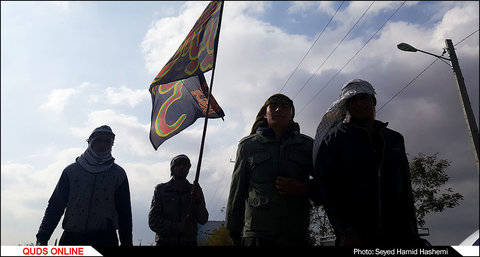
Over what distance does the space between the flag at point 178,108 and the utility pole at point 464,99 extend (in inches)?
242

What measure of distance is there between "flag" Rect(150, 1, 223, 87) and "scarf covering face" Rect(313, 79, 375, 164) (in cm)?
188

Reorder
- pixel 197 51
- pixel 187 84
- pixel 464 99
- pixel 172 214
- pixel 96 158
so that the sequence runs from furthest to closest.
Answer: pixel 464 99, pixel 187 84, pixel 197 51, pixel 172 214, pixel 96 158

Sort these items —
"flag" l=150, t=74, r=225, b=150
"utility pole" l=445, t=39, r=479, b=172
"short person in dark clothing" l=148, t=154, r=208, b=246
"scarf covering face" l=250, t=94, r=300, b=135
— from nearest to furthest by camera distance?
"scarf covering face" l=250, t=94, r=300, b=135 → "short person in dark clothing" l=148, t=154, r=208, b=246 → "flag" l=150, t=74, r=225, b=150 → "utility pole" l=445, t=39, r=479, b=172

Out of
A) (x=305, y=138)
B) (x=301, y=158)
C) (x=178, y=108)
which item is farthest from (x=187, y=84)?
(x=301, y=158)

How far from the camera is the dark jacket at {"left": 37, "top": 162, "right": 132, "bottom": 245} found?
3.77 meters

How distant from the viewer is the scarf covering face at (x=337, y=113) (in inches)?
107

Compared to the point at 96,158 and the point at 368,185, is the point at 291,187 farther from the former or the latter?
the point at 96,158

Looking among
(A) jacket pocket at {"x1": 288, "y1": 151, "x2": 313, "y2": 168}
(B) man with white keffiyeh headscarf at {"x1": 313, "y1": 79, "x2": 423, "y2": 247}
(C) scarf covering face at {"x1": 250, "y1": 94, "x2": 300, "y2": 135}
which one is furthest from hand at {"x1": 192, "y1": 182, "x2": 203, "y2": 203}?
(B) man with white keffiyeh headscarf at {"x1": 313, "y1": 79, "x2": 423, "y2": 247}

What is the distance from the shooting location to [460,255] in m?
2.17

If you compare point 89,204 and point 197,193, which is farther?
point 197,193

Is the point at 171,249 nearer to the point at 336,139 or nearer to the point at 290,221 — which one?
the point at 290,221

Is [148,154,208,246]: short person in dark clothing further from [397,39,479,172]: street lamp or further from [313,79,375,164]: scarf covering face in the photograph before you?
[397,39,479,172]: street lamp

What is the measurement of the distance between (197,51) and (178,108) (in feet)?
3.13

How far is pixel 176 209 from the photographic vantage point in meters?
4.50
